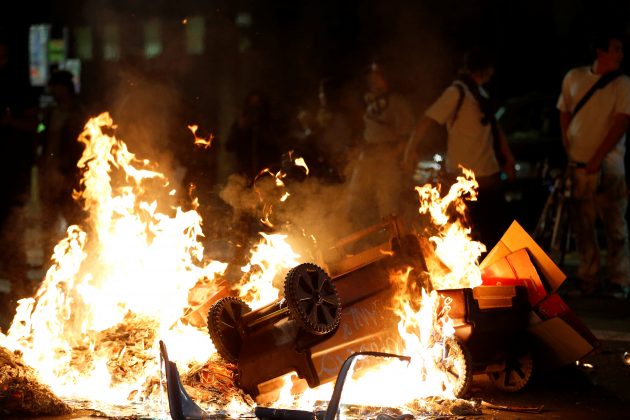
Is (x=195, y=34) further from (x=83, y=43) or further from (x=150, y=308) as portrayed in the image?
(x=150, y=308)

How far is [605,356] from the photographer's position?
7.45m

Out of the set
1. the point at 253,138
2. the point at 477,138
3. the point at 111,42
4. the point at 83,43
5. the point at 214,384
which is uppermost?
the point at 83,43

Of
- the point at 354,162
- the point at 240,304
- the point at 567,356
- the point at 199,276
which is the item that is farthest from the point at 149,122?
the point at 567,356

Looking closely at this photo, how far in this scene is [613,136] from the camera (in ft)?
32.7

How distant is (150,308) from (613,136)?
5169 millimetres

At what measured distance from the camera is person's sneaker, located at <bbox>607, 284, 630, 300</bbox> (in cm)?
1009

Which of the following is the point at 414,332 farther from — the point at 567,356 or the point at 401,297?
the point at 567,356

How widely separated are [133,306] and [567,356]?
291 centimetres

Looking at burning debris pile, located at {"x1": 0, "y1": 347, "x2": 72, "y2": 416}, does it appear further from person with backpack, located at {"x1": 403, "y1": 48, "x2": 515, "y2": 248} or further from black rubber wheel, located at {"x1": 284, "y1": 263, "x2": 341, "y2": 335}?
person with backpack, located at {"x1": 403, "y1": 48, "x2": 515, "y2": 248}

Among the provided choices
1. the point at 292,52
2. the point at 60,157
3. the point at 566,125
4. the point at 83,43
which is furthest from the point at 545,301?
the point at 292,52

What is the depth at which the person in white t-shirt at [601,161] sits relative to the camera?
10.0 m

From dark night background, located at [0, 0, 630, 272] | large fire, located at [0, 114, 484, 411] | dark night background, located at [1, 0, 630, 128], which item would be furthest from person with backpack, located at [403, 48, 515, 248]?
dark night background, located at [1, 0, 630, 128]

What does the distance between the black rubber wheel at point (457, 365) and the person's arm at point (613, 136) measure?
4652 millimetres

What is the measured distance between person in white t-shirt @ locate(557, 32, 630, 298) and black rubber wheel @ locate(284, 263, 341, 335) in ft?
16.6
